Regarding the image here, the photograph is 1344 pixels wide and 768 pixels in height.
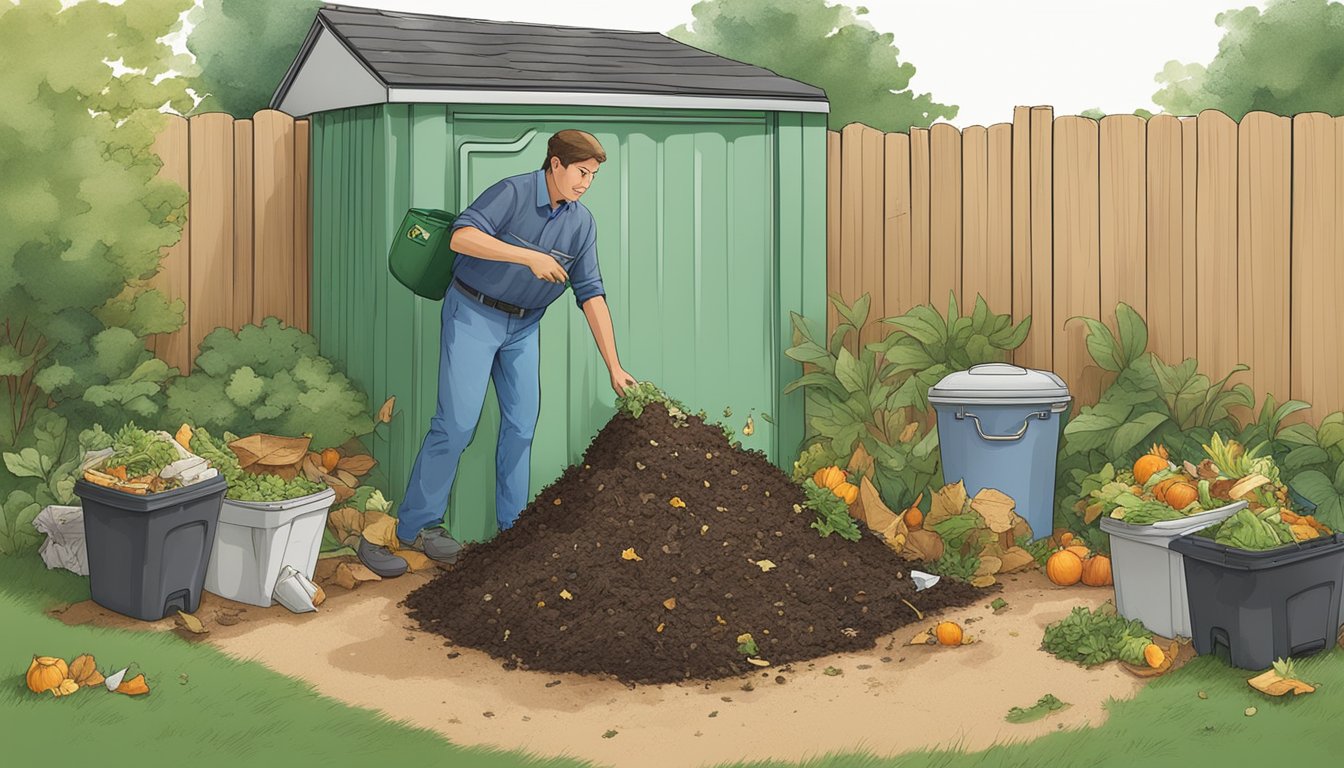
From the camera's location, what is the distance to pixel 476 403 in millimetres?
6824

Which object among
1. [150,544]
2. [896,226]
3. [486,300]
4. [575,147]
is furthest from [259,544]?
[896,226]

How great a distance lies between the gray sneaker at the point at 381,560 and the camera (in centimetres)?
670

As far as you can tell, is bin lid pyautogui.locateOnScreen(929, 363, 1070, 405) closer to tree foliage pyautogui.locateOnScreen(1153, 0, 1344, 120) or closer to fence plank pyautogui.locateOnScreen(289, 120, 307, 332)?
fence plank pyautogui.locateOnScreen(289, 120, 307, 332)

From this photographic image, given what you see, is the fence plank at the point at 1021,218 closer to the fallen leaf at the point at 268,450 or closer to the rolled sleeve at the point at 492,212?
the rolled sleeve at the point at 492,212

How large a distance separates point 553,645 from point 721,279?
284cm

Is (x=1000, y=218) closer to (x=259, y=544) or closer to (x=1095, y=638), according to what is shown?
(x=1095, y=638)

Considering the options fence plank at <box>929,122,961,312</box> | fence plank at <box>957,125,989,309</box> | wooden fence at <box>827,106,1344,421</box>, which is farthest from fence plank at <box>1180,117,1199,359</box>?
fence plank at <box>929,122,961,312</box>

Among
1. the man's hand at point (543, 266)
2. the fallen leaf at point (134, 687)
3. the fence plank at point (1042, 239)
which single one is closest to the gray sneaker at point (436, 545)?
the man's hand at point (543, 266)

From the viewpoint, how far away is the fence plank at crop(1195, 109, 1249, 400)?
293 inches

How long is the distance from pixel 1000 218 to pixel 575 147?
2587 millimetres

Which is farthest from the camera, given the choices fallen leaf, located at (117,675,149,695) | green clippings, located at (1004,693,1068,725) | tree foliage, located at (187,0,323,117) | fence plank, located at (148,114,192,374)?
tree foliage, located at (187,0,323,117)

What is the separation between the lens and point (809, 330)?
776cm

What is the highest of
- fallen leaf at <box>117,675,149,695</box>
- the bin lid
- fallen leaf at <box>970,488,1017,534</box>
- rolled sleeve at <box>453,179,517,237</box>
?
rolled sleeve at <box>453,179,517,237</box>

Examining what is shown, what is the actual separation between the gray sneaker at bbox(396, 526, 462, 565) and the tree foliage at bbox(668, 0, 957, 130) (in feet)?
22.0
